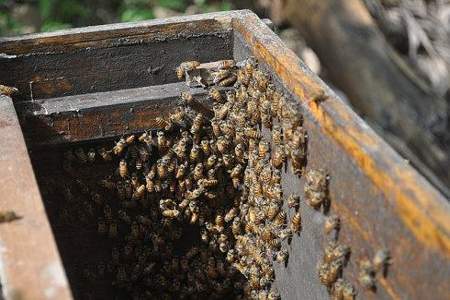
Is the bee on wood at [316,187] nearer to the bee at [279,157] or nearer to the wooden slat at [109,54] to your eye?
the bee at [279,157]

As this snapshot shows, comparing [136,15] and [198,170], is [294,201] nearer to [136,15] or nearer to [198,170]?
[198,170]

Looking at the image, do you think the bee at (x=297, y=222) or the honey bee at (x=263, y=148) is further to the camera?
the honey bee at (x=263, y=148)

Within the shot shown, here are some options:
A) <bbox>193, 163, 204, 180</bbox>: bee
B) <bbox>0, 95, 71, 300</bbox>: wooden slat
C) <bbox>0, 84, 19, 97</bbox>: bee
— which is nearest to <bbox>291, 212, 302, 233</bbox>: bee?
<bbox>193, 163, 204, 180</bbox>: bee

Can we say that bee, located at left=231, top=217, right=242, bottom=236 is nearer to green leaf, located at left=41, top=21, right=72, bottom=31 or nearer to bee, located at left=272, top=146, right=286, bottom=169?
bee, located at left=272, top=146, right=286, bottom=169

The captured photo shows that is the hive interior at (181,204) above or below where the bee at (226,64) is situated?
below

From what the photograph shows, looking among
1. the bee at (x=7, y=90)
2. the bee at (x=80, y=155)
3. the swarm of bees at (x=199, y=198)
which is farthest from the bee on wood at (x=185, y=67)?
the bee at (x=7, y=90)

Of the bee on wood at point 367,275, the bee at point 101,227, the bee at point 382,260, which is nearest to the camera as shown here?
the bee at point 382,260

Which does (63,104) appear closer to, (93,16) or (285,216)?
(285,216)
